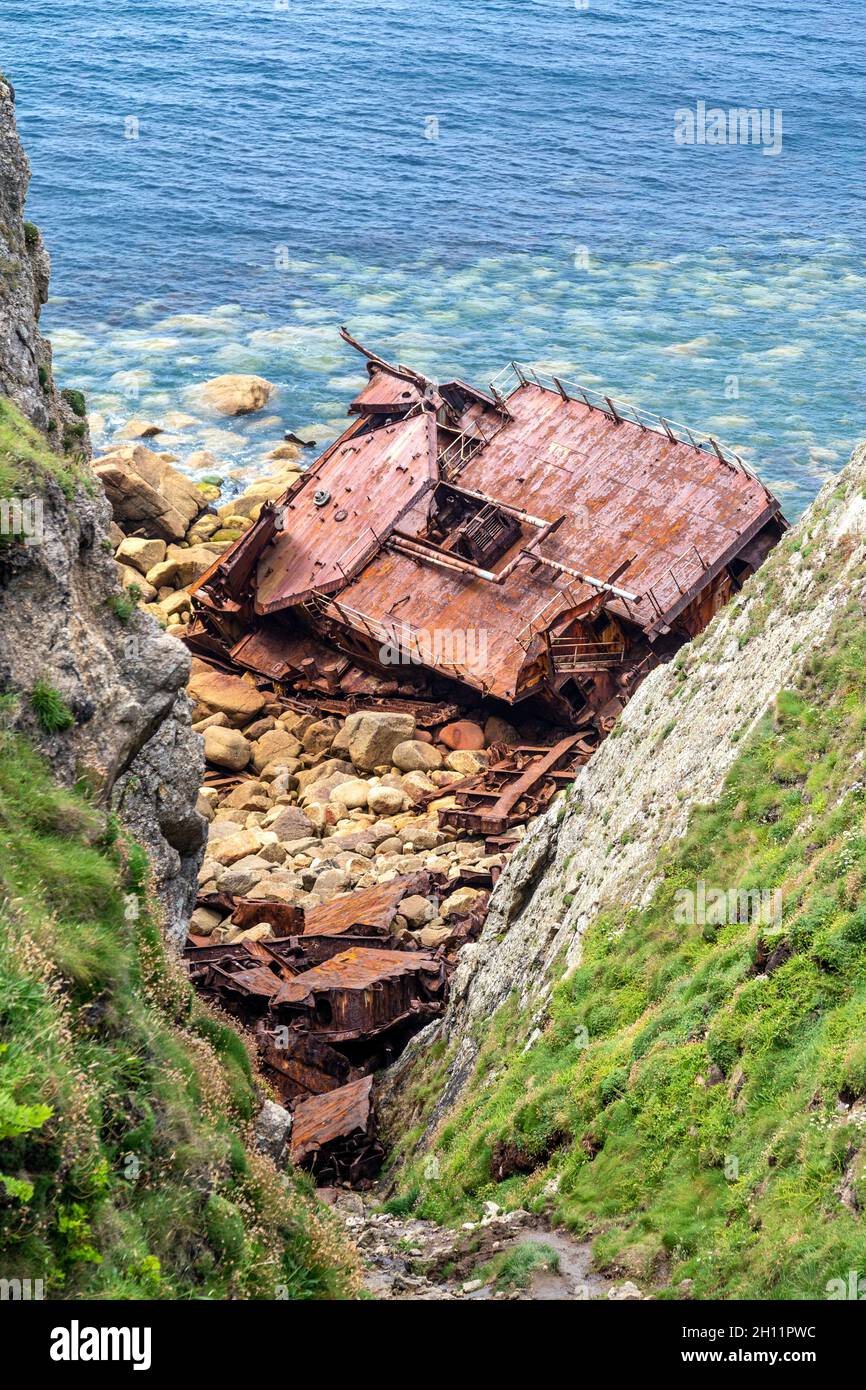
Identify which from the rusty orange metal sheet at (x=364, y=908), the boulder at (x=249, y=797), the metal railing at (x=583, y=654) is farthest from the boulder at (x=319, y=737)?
the rusty orange metal sheet at (x=364, y=908)

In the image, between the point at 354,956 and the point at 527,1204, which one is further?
the point at 354,956

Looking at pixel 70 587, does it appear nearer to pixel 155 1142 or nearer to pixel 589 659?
pixel 155 1142

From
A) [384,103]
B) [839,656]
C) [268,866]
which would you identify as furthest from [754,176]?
[839,656]

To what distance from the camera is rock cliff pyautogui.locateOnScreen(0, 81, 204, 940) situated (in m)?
16.0

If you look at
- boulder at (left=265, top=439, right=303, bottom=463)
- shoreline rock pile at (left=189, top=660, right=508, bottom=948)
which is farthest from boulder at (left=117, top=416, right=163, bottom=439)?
shoreline rock pile at (left=189, top=660, right=508, bottom=948)

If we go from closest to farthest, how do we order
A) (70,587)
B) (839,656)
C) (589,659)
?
1. (70,587)
2. (839,656)
3. (589,659)

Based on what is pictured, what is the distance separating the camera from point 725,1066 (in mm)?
15742

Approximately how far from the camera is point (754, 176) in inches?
3691

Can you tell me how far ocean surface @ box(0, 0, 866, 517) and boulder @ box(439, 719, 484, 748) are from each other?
20.6 m

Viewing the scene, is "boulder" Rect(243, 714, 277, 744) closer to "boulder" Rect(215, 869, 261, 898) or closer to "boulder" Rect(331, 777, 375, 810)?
"boulder" Rect(331, 777, 375, 810)

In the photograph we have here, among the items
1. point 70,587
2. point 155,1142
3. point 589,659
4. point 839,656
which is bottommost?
point 589,659

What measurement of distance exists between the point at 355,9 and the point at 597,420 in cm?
10190

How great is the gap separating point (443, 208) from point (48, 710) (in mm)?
75913

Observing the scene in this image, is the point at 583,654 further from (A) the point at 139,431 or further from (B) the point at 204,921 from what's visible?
(A) the point at 139,431
